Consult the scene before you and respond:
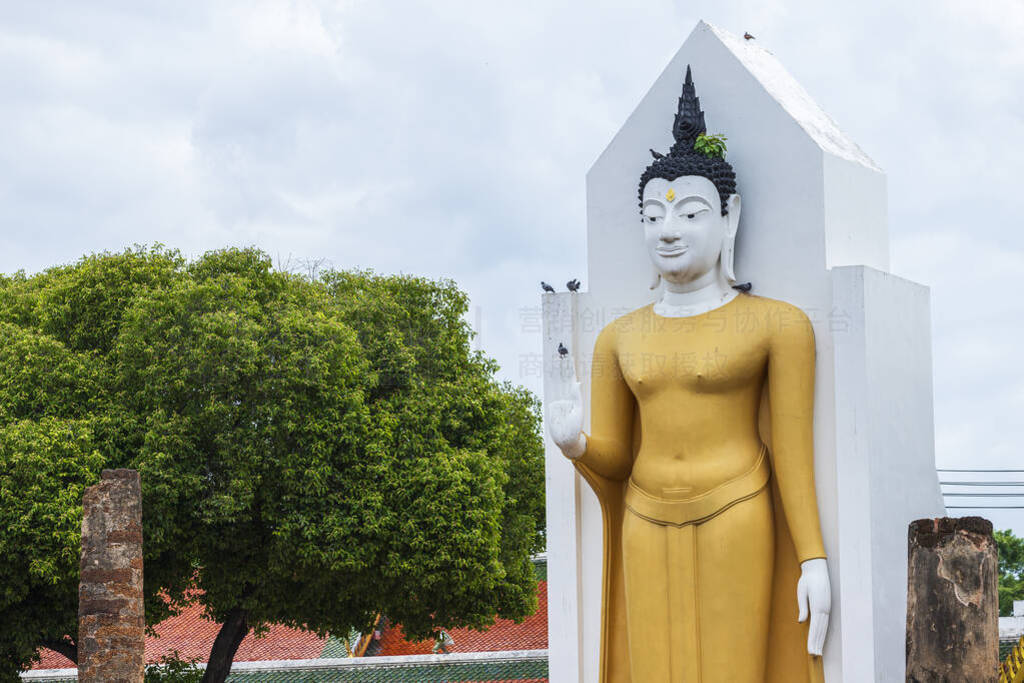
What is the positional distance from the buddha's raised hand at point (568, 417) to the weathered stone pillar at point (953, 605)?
174 cm

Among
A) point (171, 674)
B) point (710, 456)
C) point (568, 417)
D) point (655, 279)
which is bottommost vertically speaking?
point (171, 674)

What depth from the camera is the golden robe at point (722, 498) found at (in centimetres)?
657

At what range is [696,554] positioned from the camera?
6.66 meters

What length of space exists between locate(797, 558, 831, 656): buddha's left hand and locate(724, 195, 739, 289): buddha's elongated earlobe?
1494 mm

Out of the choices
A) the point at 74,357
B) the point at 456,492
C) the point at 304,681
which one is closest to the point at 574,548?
the point at 456,492

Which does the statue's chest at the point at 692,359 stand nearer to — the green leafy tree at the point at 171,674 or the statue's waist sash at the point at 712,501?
the statue's waist sash at the point at 712,501

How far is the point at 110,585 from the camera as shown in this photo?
8.80m

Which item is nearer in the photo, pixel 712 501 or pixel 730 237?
pixel 712 501

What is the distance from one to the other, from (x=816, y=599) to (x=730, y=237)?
6.09ft

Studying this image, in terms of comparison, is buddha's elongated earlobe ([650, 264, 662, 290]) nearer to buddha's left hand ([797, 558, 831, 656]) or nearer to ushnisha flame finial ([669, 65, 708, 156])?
ushnisha flame finial ([669, 65, 708, 156])

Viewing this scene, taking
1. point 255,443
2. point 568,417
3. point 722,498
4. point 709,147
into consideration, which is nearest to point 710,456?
point 722,498

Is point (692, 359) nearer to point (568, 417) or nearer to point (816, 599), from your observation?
point (568, 417)

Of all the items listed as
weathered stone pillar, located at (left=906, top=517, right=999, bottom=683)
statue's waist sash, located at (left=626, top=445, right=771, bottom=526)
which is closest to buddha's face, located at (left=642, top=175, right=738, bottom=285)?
statue's waist sash, located at (left=626, top=445, right=771, bottom=526)

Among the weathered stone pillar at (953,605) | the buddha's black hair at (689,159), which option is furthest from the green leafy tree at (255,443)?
the weathered stone pillar at (953,605)
